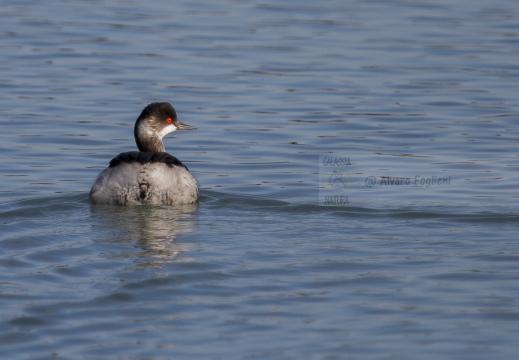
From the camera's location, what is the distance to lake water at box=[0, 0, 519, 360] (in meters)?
8.17

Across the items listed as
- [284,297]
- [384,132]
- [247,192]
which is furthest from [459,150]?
[284,297]

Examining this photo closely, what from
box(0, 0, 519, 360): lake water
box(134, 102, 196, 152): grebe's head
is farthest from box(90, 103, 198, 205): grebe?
box(134, 102, 196, 152): grebe's head

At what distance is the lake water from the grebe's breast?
16cm

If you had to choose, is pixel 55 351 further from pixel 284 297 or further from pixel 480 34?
pixel 480 34

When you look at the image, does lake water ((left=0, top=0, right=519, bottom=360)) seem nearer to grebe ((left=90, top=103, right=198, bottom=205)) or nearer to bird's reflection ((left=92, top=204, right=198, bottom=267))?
bird's reflection ((left=92, top=204, right=198, bottom=267))

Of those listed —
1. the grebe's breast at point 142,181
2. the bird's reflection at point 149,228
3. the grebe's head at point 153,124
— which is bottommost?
the bird's reflection at point 149,228

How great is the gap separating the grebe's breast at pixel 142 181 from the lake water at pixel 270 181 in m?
0.16

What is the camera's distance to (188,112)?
1777 centimetres

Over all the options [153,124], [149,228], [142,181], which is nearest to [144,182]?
[142,181]

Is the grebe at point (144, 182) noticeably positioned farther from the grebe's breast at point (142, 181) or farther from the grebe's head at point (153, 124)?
the grebe's head at point (153, 124)

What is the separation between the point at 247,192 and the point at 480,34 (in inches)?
452

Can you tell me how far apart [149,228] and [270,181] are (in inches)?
117

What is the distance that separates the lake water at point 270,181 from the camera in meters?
8.17

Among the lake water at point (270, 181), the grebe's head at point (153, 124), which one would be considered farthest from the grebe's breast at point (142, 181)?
the grebe's head at point (153, 124)
